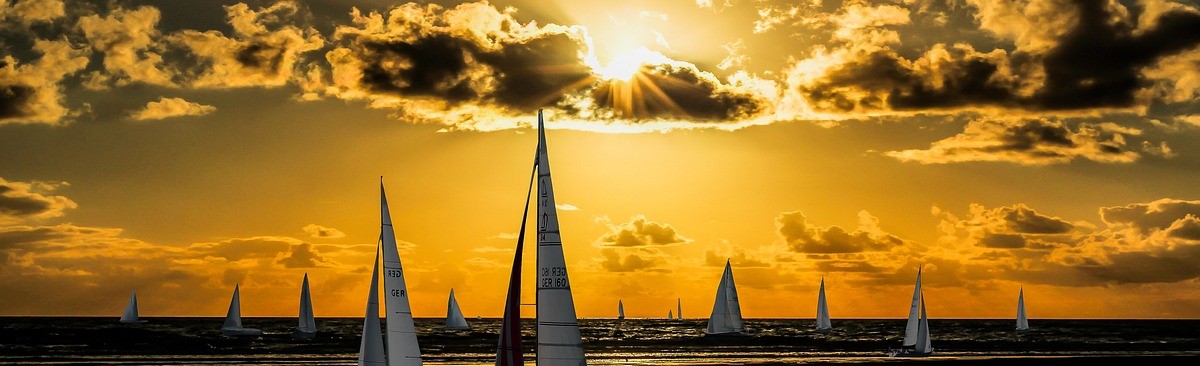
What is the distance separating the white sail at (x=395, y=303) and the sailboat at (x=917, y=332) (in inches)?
1833

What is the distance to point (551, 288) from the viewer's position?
31906 millimetres

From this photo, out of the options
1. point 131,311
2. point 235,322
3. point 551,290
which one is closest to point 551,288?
point 551,290

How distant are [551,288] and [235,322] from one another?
9879cm

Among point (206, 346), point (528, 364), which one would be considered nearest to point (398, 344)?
point (528, 364)

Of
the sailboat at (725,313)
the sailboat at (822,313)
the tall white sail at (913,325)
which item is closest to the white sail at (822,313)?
the sailboat at (822,313)

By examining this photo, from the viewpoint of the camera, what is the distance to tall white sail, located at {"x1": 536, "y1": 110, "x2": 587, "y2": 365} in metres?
31.8

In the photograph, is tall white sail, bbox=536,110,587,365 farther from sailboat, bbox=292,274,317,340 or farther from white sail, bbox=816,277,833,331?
white sail, bbox=816,277,833,331

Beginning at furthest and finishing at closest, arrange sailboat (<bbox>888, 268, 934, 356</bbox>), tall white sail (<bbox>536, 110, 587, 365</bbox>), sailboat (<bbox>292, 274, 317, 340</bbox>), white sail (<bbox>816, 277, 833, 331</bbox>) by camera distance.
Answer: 1. white sail (<bbox>816, 277, 833, 331</bbox>)
2. sailboat (<bbox>292, 274, 317, 340</bbox>)
3. sailboat (<bbox>888, 268, 934, 356</bbox>)
4. tall white sail (<bbox>536, 110, 587, 365</bbox>)

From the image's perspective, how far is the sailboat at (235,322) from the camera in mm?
120750

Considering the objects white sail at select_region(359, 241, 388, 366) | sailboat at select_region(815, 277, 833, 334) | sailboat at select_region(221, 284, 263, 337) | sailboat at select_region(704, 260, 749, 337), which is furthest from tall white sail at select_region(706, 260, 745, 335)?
white sail at select_region(359, 241, 388, 366)

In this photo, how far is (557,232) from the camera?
32.0 meters

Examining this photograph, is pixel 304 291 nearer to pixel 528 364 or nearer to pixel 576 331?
pixel 528 364

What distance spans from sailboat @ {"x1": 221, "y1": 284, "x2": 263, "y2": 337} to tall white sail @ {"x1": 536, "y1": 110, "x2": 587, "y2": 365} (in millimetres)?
96532

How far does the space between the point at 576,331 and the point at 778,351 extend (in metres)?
60.4
